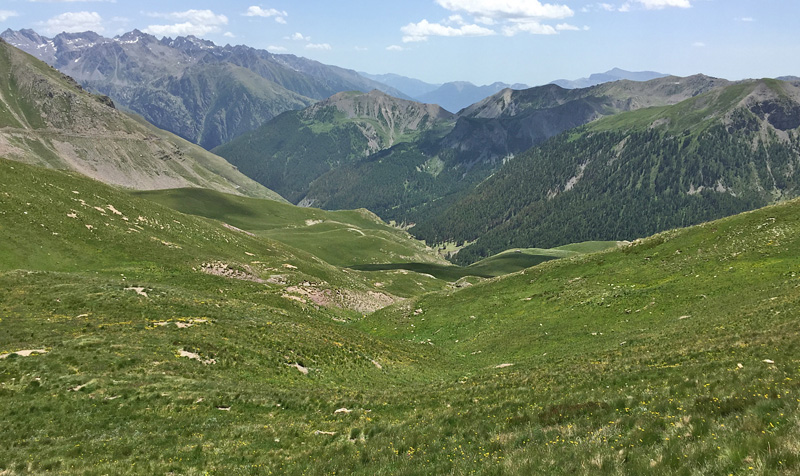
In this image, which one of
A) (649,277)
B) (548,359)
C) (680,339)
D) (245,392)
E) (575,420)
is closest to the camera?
(575,420)

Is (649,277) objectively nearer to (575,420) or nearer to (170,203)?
(575,420)

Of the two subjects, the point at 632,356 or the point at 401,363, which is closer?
the point at 632,356

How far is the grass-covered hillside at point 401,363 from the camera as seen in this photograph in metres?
15.1

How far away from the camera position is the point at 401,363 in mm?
39594

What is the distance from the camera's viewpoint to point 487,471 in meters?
12.9

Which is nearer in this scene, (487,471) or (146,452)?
(487,471)

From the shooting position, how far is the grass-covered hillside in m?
15.1

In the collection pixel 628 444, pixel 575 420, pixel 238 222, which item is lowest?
pixel 238 222

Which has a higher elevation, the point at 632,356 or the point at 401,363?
the point at 632,356

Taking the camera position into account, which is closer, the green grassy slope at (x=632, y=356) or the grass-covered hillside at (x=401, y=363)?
the green grassy slope at (x=632, y=356)

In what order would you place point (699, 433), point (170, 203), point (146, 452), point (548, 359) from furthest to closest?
point (170, 203), point (548, 359), point (146, 452), point (699, 433)

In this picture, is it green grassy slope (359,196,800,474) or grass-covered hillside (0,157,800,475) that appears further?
grass-covered hillside (0,157,800,475)

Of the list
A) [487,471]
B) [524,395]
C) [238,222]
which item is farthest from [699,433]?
[238,222]

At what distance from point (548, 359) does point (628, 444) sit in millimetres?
22428
